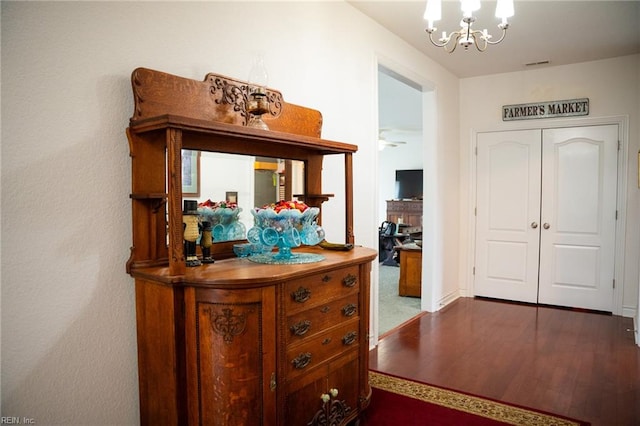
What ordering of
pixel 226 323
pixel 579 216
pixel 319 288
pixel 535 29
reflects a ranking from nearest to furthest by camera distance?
pixel 226 323, pixel 319 288, pixel 535 29, pixel 579 216

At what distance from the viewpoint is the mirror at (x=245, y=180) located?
2133 millimetres

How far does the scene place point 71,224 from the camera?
5.56 ft

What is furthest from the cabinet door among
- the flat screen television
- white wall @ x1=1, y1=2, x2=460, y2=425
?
the flat screen television

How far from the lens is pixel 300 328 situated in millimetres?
1911

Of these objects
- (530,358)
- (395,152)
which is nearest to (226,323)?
(530,358)

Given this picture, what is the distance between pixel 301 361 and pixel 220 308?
19.3 inches

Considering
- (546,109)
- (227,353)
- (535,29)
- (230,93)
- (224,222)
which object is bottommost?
(227,353)

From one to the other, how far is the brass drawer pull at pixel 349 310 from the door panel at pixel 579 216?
12.1 feet

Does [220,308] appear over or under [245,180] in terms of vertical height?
under

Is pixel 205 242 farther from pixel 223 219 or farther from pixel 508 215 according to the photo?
pixel 508 215

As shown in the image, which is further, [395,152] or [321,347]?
[395,152]

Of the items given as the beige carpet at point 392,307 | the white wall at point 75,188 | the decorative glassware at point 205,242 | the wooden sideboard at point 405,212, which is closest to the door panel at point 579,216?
the beige carpet at point 392,307

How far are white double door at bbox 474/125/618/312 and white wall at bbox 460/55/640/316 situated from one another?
0.12 metres

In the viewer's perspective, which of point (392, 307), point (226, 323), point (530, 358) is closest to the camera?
point (226, 323)
